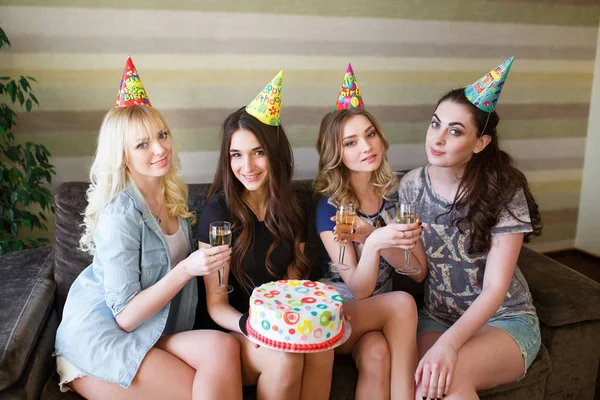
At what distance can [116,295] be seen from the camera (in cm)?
189

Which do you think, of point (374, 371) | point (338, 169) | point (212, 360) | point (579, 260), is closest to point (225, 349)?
point (212, 360)

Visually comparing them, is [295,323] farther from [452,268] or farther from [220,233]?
[452,268]

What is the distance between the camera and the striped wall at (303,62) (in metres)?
2.65

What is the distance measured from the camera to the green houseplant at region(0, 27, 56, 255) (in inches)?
97.3

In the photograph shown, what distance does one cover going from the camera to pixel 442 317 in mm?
2260

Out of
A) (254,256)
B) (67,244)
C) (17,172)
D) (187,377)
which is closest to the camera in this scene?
(187,377)

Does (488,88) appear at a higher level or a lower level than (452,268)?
higher

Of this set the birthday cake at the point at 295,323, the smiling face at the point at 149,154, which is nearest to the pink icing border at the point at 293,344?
the birthday cake at the point at 295,323

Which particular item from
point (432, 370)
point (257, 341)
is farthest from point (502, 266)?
point (257, 341)

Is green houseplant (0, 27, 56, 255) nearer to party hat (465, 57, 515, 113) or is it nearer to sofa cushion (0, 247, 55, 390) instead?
sofa cushion (0, 247, 55, 390)

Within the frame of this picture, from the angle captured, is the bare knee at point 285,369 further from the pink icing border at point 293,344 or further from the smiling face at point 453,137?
the smiling face at point 453,137

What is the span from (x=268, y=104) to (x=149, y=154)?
0.49 meters

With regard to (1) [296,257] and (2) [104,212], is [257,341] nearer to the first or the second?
(1) [296,257]

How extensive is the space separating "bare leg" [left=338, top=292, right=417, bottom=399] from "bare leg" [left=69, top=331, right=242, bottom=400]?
462 mm
